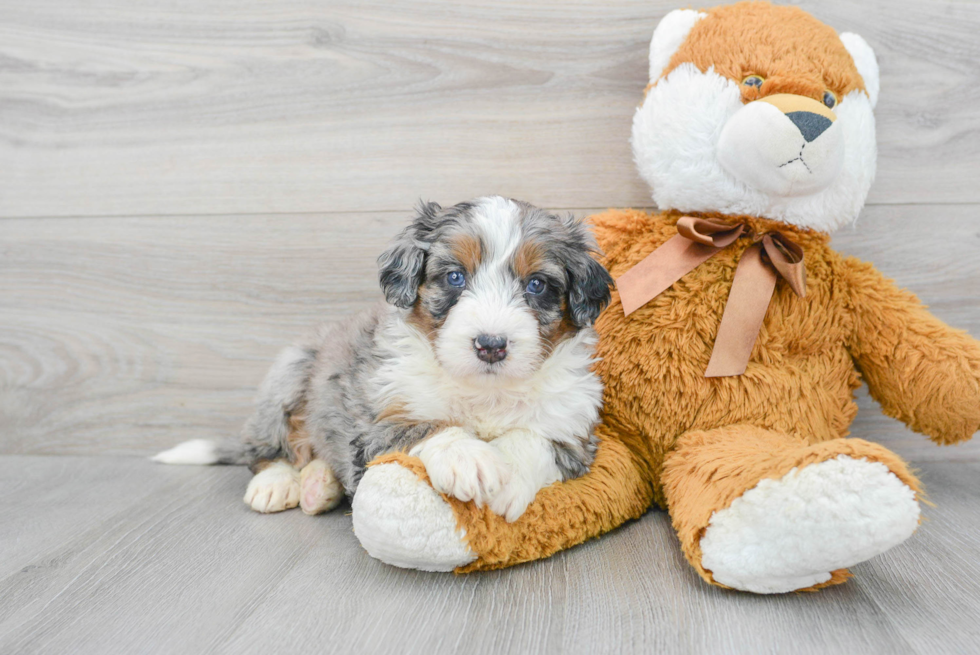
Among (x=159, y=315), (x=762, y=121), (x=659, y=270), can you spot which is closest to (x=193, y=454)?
(x=159, y=315)

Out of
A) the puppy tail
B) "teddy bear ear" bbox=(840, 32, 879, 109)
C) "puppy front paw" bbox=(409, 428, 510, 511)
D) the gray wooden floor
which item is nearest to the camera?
"puppy front paw" bbox=(409, 428, 510, 511)

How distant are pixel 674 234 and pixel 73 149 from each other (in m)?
2.10

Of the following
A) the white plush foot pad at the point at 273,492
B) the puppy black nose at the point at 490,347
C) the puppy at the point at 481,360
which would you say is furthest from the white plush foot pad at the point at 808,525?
the white plush foot pad at the point at 273,492

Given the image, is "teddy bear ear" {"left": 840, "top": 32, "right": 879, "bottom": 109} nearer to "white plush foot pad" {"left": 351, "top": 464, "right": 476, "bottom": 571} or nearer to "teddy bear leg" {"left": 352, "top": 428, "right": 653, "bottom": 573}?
"teddy bear leg" {"left": 352, "top": 428, "right": 653, "bottom": 573}

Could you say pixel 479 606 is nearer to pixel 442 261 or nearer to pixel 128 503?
pixel 442 261

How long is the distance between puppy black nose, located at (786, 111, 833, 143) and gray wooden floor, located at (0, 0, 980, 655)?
69 cm

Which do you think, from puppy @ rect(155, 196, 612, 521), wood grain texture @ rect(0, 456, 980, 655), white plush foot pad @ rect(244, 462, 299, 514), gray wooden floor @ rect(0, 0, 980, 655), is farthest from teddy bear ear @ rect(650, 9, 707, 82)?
white plush foot pad @ rect(244, 462, 299, 514)

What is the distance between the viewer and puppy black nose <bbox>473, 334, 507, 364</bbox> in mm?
1450

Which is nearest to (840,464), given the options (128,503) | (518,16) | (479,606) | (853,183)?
(479,606)

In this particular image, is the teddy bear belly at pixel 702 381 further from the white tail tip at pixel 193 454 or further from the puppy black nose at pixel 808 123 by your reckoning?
the white tail tip at pixel 193 454

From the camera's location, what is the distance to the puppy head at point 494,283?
4.87 feet

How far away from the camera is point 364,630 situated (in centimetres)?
131

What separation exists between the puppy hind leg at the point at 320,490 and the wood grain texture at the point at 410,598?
0.04 meters

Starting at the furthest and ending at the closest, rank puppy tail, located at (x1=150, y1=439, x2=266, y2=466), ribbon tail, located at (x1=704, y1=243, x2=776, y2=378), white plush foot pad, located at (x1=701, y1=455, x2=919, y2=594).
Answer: puppy tail, located at (x1=150, y1=439, x2=266, y2=466) → ribbon tail, located at (x1=704, y1=243, x2=776, y2=378) → white plush foot pad, located at (x1=701, y1=455, x2=919, y2=594)
